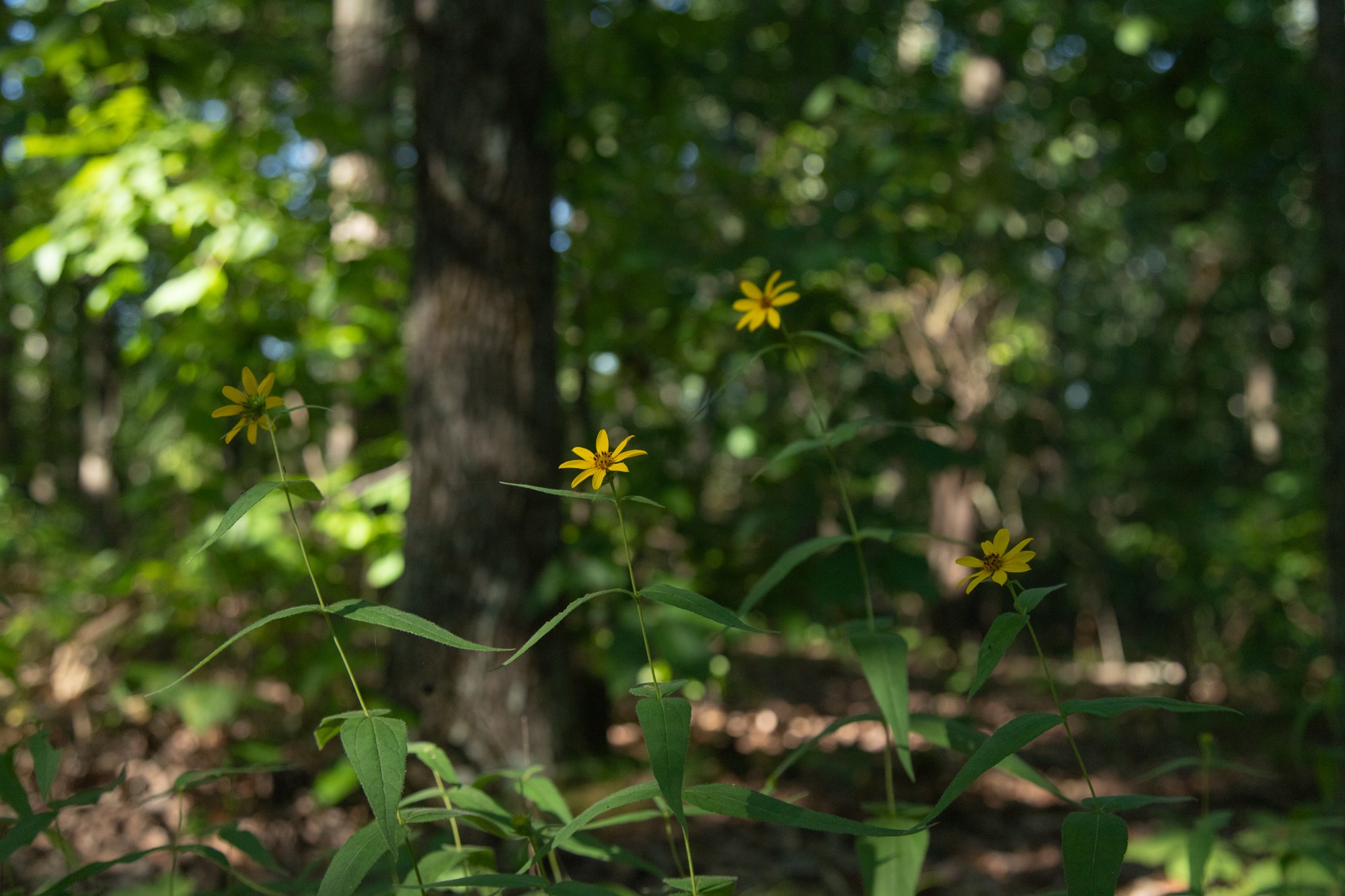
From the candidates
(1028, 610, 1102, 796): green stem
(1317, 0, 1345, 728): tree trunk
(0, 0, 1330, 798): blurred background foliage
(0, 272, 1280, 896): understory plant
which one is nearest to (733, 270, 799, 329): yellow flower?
(0, 272, 1280, 896): understory plant

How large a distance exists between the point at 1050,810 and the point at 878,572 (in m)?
1.72

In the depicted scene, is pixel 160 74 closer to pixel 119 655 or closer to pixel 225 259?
pixel 225 259

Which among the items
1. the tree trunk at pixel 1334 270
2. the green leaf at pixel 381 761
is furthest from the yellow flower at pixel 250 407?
the tree trunk at pixel 1334 270

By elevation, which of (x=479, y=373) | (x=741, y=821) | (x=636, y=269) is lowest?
(x=741, y=821)

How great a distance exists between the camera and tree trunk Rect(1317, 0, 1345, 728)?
2.96 meters

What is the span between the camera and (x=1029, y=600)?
840 mm

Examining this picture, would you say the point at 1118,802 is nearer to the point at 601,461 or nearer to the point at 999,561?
the point at 999,561

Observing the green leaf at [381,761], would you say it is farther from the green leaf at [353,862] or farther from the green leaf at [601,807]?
the green leaf at [601,807]

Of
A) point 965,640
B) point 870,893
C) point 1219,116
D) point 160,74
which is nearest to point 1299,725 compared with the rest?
point 870,893

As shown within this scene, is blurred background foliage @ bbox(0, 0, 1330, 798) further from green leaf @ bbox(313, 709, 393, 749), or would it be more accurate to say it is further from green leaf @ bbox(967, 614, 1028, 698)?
green leaf @ bbox(313, 709, 393, 749)

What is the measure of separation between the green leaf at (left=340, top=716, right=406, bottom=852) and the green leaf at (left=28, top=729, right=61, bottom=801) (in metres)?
0.45

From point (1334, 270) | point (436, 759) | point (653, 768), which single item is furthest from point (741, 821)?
point (1334, 270)

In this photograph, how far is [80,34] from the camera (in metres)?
2.92

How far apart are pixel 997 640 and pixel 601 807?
1.42 feet
